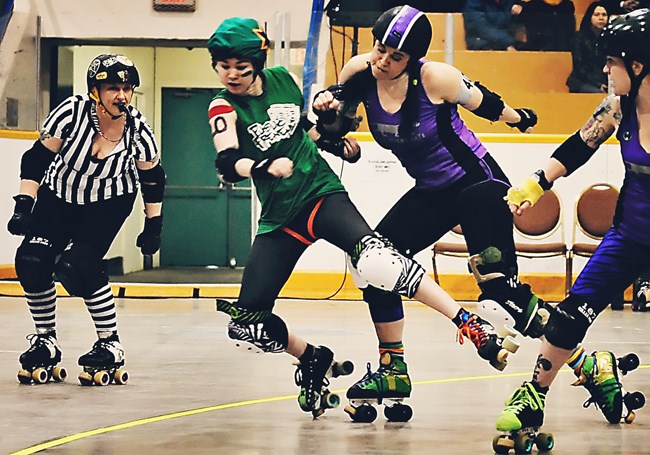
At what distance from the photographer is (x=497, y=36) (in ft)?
32.6

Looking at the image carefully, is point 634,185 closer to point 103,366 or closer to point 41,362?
point 103,366

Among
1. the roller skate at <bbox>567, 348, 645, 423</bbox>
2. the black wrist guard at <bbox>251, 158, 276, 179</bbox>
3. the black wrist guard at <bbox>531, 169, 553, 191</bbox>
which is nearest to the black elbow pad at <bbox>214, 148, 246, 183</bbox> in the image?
the black wrist guard at <bbox>251, 158, 276, 179</bbox>

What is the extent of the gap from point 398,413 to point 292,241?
711mm

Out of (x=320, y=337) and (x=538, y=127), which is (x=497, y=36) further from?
(x=320, y=337)

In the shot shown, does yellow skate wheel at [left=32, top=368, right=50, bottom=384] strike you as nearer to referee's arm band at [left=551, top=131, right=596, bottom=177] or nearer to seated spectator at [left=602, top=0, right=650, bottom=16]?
referee's arm band at [left=551, top=131, right=596, bottom=177]

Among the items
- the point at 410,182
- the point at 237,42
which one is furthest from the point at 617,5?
the point at 237,42

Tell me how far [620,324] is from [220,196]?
6.57 meters

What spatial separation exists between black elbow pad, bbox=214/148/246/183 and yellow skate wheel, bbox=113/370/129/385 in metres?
1.48

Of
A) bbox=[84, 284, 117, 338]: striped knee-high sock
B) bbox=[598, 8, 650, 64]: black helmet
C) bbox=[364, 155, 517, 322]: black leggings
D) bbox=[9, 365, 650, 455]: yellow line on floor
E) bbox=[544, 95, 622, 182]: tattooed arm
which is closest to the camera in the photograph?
bbox=[598, 8, 650, 64]: black helmet

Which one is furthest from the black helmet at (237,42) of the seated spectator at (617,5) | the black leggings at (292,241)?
the seated spectator at (617,5)

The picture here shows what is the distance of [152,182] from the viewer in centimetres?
531

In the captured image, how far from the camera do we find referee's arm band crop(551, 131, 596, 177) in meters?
3.77

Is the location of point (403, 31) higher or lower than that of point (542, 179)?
higher

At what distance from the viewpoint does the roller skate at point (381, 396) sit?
13.6ft
